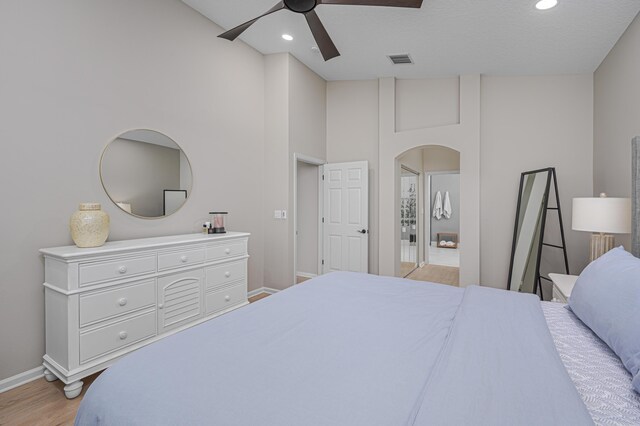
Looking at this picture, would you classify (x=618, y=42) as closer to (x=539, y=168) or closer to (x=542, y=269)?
(x=539, y=168)

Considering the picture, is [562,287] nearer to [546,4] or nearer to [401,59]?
[546,4]

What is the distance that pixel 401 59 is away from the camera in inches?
155

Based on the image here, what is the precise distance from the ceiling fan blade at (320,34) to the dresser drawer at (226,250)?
6.69 feet

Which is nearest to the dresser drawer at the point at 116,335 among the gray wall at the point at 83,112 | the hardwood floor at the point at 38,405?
the hardwood floor at the point at 38,405

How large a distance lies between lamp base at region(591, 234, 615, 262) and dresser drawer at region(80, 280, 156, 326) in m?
3.67

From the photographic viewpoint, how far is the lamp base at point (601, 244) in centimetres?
261

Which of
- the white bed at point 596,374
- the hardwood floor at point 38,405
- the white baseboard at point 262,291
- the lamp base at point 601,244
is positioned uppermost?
the lamp base at point 601,244

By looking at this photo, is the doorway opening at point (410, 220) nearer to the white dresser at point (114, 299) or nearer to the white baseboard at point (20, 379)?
the white dresser at point (114, 299)

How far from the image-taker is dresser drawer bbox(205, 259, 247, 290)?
9.46 feet

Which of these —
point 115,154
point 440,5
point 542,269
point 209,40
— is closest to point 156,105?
point 115,154

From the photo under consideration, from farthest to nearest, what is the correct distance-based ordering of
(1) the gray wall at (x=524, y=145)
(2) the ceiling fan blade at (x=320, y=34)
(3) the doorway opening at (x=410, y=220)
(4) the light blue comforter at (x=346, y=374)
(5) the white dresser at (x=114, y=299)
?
(3) the doorway opening at (x=410, y=220)
(1) the gray wall at (x=524, y=145)
(2) the ceiling fan blade at (x=320, y=34)
(5) the white dresser at (x=114, y=299)
(4) the light blue comforter at (x=346, y=374)

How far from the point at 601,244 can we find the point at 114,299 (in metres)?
3.84

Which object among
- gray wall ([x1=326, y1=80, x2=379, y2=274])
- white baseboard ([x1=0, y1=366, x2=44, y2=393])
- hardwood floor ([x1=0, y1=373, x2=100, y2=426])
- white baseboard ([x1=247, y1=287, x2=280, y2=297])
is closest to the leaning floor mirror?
gray wall ([x1=326, y1=80, x2=379, y2=274])

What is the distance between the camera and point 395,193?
4.61 meters
